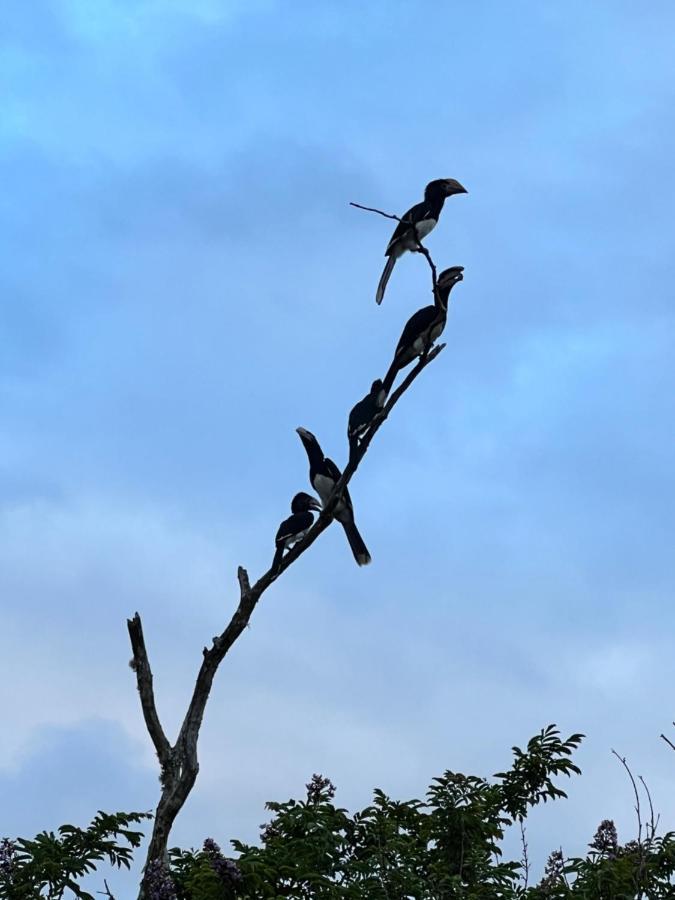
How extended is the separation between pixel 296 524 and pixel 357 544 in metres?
1.99

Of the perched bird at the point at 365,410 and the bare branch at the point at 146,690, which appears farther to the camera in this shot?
the perched bird at the point at 365,410

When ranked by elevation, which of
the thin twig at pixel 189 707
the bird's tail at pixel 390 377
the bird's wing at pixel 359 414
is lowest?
the thin twig at pixel 189 707

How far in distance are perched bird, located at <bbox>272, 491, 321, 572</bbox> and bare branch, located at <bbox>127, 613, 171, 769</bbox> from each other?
1334 mm

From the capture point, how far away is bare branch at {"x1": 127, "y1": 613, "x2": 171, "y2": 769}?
36.7 ft

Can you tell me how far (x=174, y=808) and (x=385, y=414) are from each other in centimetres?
397

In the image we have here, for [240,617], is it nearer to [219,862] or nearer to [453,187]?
[219,862]

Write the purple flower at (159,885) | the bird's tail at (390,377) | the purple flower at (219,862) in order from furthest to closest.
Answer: the bird's tail at (390,377) < the purple flower at (219,862) < the purple flower at (159,885)

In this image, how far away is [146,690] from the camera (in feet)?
37.0

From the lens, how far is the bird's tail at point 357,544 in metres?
14.6

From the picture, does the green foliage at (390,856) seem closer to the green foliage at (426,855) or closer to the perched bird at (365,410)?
the green foliage at (426,855)

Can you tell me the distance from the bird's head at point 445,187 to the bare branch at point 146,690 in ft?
20.5

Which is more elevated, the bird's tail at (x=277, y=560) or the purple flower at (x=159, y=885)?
the bird's tail at (x=277, y=560)

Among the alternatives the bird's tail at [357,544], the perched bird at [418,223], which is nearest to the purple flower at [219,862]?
the bird's tail at [357,544]

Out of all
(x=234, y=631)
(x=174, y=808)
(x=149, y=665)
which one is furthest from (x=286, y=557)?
(x=174, y=808)
